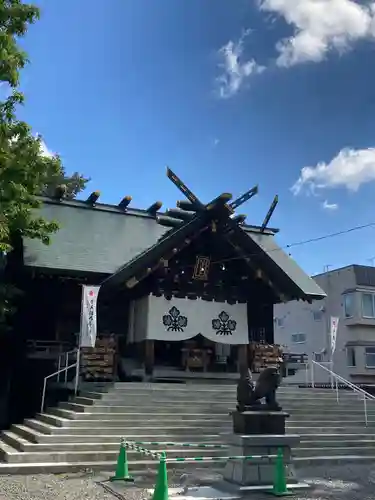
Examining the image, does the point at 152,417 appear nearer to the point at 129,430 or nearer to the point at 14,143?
the point at 129,430

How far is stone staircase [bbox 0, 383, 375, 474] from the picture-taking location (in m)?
10.3

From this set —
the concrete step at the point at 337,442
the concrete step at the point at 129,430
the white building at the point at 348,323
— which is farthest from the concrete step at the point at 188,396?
the white building at the point at 348,323

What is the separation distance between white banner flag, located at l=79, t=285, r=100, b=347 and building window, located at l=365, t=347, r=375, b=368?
67.5ft

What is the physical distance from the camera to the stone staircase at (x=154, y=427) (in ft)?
33.7

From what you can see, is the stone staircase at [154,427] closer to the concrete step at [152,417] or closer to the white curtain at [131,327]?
the concrete step at [152,417]

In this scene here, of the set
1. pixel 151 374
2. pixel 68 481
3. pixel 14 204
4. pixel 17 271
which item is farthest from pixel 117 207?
pixel 68 481

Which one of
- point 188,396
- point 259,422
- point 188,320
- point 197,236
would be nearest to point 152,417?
point 188,396

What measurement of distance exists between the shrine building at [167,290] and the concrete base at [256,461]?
23.1ft

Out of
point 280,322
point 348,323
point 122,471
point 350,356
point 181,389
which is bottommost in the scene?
point 122,471

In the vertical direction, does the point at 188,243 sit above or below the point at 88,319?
above

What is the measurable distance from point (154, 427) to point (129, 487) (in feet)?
11.2

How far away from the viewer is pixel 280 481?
27.4 feet

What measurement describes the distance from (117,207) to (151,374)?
8838mm

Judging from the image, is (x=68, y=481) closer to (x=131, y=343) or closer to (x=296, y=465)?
(x=296, y=465)
